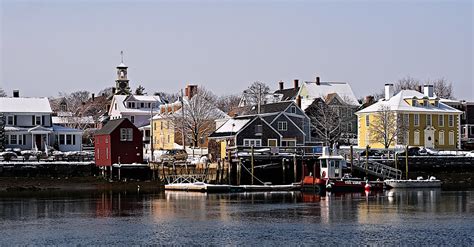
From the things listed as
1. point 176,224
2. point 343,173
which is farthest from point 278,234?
point 343,173

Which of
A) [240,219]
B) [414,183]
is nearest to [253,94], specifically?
[414,183]

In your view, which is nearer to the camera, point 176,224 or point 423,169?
point 176,224

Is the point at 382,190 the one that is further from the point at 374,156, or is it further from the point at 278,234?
the point at 278,234

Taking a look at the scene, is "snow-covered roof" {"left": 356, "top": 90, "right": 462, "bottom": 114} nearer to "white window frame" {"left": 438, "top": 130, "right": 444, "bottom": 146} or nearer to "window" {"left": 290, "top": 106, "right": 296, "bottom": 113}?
"white window frame" {"left": 438, "top": 130, "right": 444, "bottom": 146}

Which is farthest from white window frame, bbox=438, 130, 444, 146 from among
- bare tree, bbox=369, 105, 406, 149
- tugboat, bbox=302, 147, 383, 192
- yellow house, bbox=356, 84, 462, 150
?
tugboat, bbox=302, 147, 383, 192

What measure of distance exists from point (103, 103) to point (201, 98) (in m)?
55.4

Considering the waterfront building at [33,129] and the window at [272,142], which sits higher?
the waterfront building at [33,129]

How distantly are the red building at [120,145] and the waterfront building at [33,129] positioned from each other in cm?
1189

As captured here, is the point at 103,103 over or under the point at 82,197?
over

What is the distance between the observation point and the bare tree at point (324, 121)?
344 ft

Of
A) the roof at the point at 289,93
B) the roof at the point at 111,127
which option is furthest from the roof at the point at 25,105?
the roof at the point at 289,93

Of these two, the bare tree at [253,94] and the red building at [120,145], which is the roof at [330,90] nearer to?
the bare tree at [253,94]

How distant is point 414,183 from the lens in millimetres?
71938

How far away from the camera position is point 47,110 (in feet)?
311
